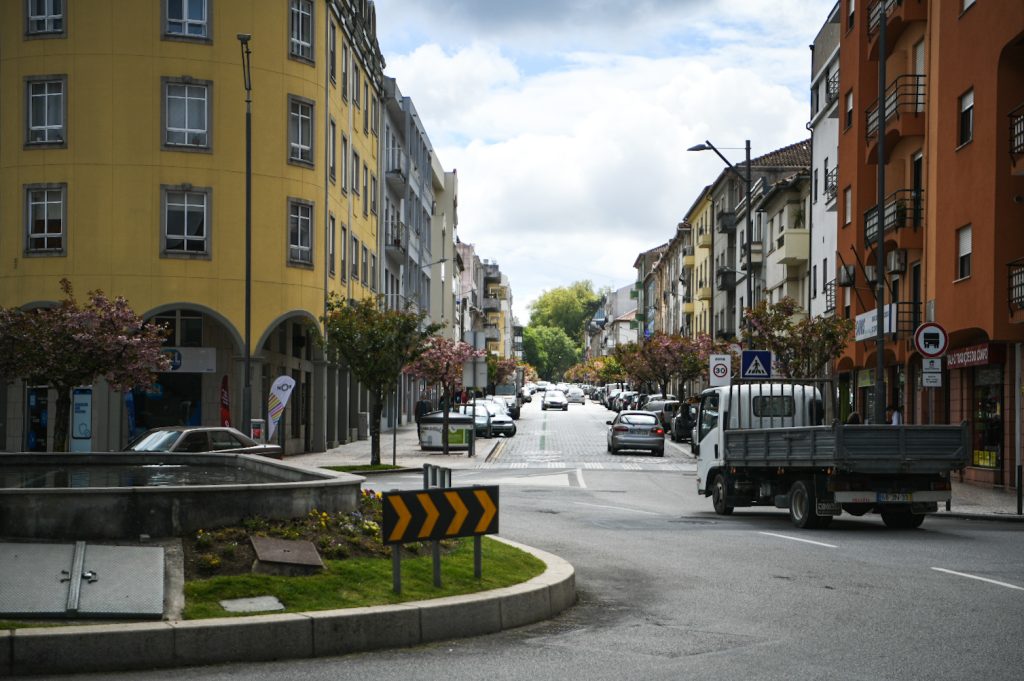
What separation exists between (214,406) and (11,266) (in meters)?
7.02

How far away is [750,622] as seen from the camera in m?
10.5

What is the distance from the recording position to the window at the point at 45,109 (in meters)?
36.9

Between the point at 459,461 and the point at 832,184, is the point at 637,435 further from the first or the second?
the point at 832,184

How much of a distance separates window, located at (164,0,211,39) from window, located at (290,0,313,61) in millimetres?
3079

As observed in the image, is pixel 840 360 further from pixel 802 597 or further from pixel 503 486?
pixel 802 597

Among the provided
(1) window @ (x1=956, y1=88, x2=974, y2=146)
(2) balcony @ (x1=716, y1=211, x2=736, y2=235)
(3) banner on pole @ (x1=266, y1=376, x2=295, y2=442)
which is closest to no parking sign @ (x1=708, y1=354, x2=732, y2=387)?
(1) window @ (x1=956, y1=88, x2=974, y2=146)

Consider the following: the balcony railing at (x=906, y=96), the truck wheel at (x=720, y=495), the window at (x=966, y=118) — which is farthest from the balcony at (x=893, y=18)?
the truck wheel at (x=720, y=495)

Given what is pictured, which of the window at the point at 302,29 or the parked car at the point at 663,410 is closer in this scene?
the window at the point at 302,29

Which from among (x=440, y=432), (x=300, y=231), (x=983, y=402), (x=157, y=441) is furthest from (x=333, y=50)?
(x=157, y=441)

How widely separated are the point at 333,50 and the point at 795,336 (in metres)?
18.8

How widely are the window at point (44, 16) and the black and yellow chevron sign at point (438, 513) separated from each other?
31.0 m

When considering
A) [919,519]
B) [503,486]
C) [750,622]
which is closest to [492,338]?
[503,486]

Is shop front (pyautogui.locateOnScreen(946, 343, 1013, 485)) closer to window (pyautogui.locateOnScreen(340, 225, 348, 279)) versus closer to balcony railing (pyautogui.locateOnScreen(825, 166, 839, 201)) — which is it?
balcony railing (pyautogui.locateOnScreen(825, 166, 839, 201))

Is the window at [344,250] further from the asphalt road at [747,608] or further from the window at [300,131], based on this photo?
the asphalt road at [747,608]
